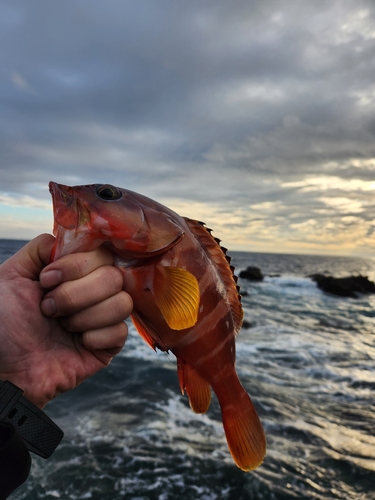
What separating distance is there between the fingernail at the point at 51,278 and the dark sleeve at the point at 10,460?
2.28 ft

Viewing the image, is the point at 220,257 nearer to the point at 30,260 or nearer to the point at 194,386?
the point at 194,386

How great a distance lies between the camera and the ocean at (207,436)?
5.51 meters

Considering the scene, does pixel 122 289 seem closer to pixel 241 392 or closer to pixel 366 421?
pixel 241 392

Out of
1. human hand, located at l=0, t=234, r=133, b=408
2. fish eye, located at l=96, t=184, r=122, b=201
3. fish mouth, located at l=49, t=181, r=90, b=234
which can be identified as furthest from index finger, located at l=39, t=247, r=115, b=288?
fish eye, located at l=96, t=184, r=122, b=201

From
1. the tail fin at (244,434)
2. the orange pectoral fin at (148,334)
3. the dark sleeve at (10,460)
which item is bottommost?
the tail fin at (244,434)

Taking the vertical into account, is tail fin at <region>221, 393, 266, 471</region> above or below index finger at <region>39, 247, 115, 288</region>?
below

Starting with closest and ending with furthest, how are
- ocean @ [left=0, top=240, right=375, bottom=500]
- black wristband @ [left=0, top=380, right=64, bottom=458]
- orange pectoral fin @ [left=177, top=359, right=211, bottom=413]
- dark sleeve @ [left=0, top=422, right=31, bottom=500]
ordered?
dark sleeve @ [left=0, top=422, right=31, bottom=500]
black wristband @ [left=0, top=380, right=64, bottom=458]
orange pectoral fin @ [left=177, top=359, right=211, bottom=413]
ocean @ [left=0, top=240, right=375, bottom=500]

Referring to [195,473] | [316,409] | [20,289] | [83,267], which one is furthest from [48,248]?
[316,409]

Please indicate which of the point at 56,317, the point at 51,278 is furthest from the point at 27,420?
the point at 51,278

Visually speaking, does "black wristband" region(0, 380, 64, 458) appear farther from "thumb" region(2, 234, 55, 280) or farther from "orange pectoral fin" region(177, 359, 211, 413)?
"orange pectoral fin" region(177, 359, 211, 413)

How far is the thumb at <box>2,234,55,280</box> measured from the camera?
230 cm

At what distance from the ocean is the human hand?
13.0ft

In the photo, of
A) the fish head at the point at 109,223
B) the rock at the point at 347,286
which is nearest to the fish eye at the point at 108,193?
the fish head at the point at 109,223

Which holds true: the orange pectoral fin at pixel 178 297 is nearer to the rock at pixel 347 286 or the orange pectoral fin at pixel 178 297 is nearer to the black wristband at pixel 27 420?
the black wristband at pixel 27 420
